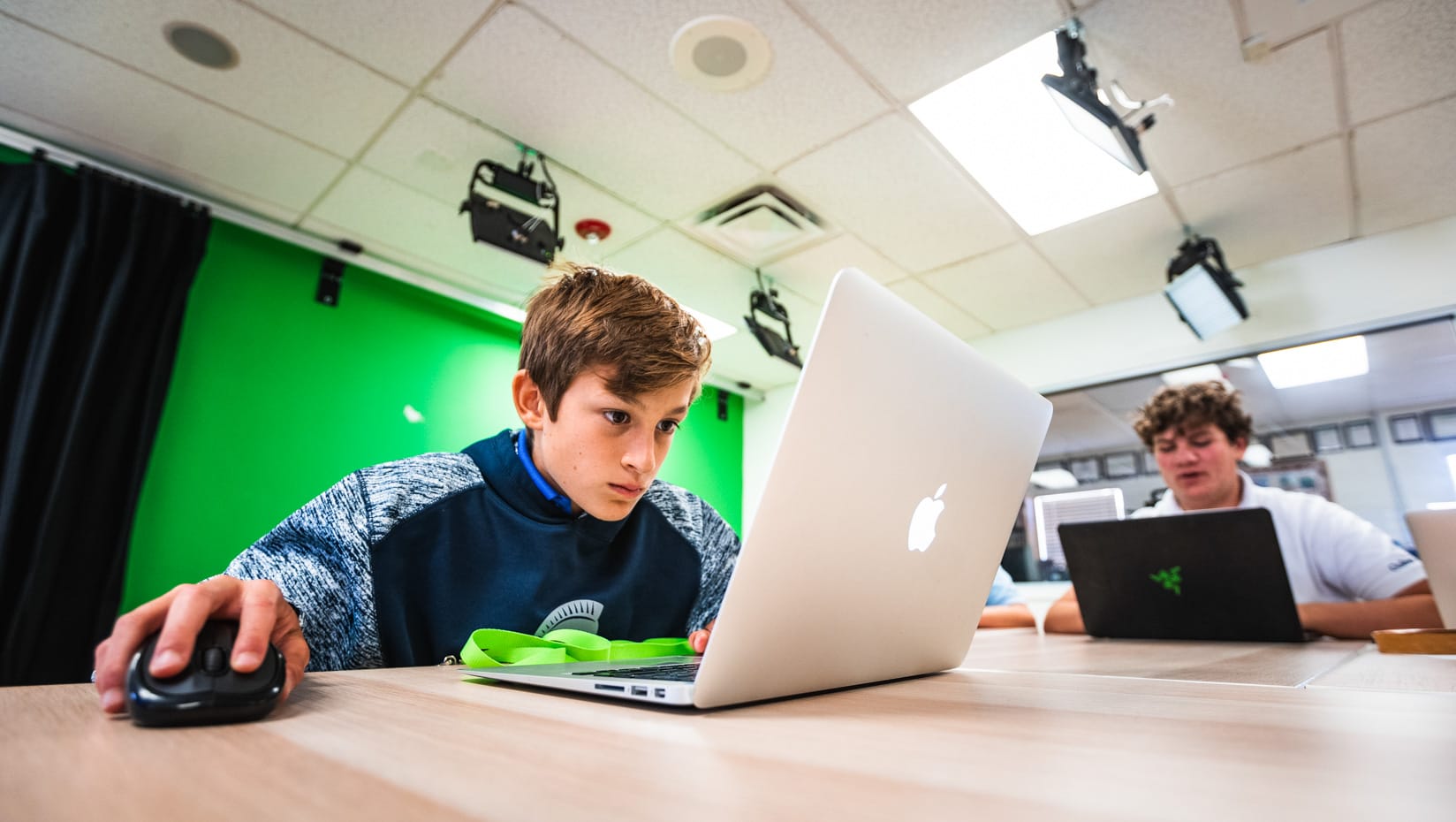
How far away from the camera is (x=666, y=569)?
1.20 meters

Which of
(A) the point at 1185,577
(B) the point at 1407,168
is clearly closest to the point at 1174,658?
(A) the point at 1185,577

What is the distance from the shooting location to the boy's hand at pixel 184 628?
0.40 m

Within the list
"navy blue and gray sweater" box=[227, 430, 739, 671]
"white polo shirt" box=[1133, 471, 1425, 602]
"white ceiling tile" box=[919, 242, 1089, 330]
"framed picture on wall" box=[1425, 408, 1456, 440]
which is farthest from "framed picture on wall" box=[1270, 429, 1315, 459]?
"navy blue and gray sweater" box=[227, 430, 739, 671]

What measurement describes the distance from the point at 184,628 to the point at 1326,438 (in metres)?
4.48

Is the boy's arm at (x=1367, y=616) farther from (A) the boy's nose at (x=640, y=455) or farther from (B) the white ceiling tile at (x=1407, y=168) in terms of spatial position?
(B) the white ceiling tile at (x=1407, y=168)

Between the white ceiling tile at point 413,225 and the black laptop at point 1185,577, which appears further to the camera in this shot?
the white ceiling tile at point 413,225

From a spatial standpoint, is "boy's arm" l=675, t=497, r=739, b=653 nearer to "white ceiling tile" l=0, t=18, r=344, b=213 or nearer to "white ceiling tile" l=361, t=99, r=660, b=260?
"white ceiling tile" l=361, t=99, r=660, b=260

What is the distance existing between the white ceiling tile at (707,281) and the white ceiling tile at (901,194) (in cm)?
57

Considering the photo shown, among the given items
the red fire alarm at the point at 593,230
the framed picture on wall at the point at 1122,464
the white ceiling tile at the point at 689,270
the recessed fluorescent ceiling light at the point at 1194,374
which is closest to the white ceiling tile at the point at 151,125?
the red fire alarm at the point at 593,230

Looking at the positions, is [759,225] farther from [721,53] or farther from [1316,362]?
[1316,362]

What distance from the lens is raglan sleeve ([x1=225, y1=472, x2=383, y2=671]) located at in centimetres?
74

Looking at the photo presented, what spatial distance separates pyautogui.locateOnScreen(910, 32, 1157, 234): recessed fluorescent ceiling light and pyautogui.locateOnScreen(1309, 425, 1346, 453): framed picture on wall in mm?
1905

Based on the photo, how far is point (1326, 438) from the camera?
338 centimetres

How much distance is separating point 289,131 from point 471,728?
2.55 metres
